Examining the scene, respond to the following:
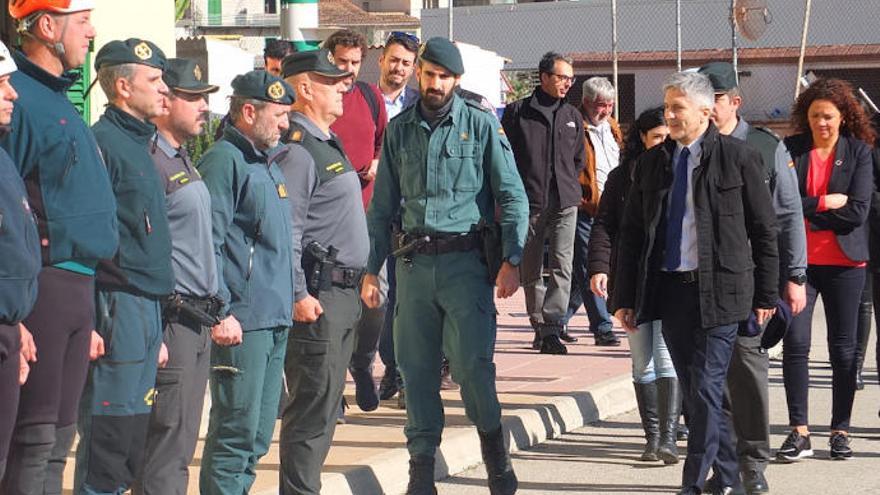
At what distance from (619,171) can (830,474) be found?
1.89m

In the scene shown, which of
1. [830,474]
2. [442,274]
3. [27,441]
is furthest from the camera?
[830,474]

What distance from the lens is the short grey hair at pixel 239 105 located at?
6.66 metres

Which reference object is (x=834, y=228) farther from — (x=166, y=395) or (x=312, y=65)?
(x=166, y=395)

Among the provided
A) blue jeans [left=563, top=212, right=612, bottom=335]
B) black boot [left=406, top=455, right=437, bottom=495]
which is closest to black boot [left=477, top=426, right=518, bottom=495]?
black boot [left=406, top=455, right=437, bottom=495]

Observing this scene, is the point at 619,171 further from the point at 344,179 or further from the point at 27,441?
the point at 27,441

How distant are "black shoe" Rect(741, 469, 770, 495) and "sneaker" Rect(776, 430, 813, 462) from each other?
3.11 ft

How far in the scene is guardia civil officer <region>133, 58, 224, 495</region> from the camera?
618cm

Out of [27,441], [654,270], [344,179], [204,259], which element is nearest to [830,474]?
[654,270]

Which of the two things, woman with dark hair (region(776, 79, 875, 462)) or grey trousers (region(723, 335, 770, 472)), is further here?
woman with dark hair (region(776, 79, 875, 462))

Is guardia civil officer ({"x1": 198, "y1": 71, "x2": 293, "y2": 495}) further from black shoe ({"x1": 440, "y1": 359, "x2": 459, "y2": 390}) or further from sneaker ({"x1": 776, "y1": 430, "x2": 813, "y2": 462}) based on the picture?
black shoe ({"x1": 440, "y1": 359, "x2": 459, "y2": 390})

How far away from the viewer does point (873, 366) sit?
510 inches

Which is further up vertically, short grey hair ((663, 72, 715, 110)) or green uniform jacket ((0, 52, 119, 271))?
short grey hair ((663, 72, 715, 110))

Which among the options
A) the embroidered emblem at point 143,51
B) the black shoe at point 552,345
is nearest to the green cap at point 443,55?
the embroidered emblem at point 143,51

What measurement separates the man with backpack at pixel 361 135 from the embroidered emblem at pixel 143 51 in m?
3.51
